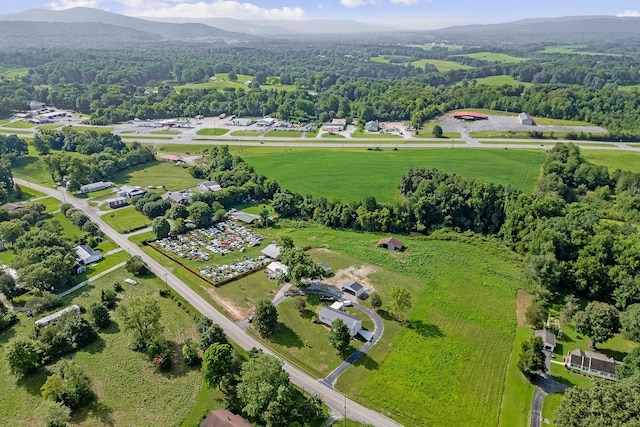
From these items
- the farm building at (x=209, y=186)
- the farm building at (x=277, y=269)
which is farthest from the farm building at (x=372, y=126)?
the farm building at (x=277, y=269)

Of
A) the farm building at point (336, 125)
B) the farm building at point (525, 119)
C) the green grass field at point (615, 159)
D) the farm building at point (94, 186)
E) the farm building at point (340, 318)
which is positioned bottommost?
the farm building at point (94, 186)

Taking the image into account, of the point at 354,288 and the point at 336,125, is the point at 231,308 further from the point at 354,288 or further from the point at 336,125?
the point at 336,125

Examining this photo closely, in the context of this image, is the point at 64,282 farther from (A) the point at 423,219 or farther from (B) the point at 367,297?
(A) the point at 423,219

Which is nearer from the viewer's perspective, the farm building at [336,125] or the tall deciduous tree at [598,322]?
the tall deciduous tree at [598,322]

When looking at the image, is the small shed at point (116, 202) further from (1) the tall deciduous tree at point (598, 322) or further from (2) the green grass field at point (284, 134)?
(1) the tall deciduous tree at point (598, 322)

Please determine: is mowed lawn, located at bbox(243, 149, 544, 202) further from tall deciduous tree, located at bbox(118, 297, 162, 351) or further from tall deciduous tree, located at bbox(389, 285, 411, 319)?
tall deciduous tree, located at bbox(118, 297, 162, 351)

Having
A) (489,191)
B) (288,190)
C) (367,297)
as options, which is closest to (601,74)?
(489,191)

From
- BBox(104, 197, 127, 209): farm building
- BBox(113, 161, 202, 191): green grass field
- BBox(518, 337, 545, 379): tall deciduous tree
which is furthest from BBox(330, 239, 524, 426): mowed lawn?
BBox(104, 197, 127, 209): farm building
